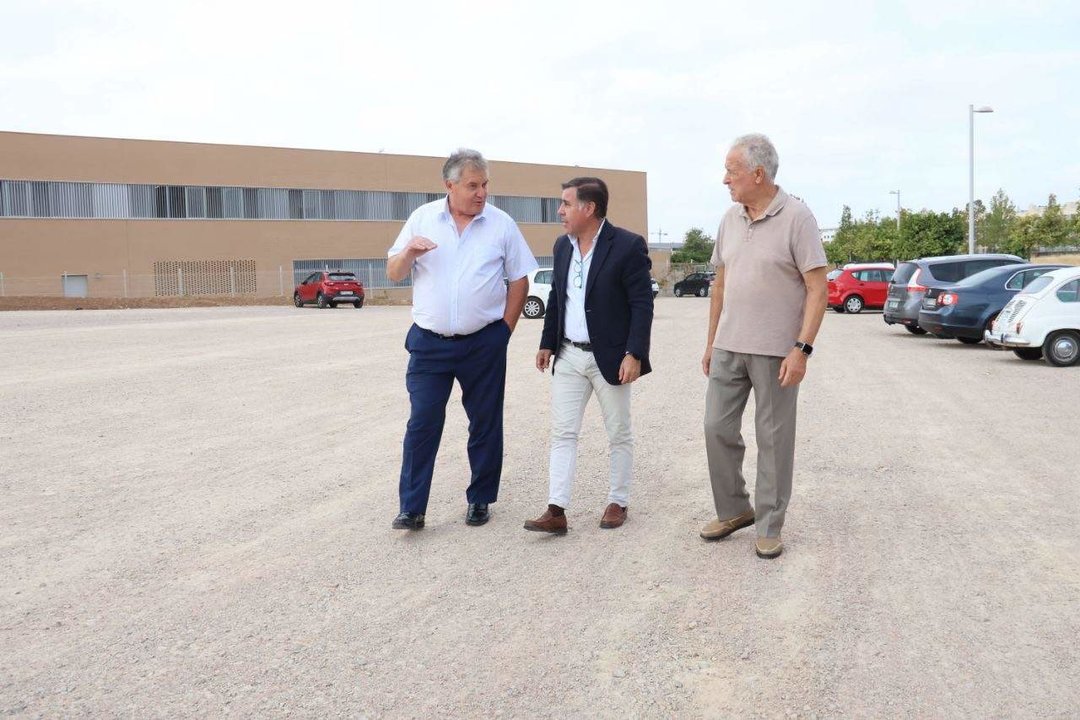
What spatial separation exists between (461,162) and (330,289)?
1454 inches

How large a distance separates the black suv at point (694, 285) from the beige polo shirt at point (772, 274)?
171 feet

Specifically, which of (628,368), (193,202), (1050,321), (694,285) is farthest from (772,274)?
(694,285)

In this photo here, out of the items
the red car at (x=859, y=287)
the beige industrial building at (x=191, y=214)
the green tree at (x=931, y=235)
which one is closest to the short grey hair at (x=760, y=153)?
the red car at (x=859, y=287)

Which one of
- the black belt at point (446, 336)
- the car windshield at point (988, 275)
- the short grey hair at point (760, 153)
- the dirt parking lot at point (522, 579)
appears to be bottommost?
the dirt parking lot at point (522, 579)

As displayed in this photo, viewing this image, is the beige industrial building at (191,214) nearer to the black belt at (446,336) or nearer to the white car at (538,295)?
the white car at (538,295)


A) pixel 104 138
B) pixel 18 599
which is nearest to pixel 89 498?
pixel 18 599

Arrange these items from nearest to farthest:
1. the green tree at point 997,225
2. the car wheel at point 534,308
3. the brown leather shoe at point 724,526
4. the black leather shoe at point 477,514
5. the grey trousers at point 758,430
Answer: the grey trousers at point 758,430 → the brown leather shoe at point 724,526 → the black leather shoe at point 477,514 → the car wheel at point 534,308 → the green tree at point 997,225

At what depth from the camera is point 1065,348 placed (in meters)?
14.9

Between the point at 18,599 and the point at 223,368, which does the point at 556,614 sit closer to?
the point at 18,599

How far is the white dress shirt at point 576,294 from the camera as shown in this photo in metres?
5.70

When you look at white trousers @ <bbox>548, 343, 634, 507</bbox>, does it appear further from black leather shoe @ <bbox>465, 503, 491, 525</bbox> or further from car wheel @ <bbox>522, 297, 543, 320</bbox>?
car wheel @ <bbox>522, 297, 543, 320</bbox>

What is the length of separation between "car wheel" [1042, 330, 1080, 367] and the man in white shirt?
11521mm

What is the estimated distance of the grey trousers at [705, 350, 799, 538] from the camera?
5.25 metres

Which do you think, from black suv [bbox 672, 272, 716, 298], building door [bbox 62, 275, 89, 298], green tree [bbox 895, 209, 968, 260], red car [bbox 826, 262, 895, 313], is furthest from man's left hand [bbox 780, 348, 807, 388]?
green tree [bbox 895, 209, 968, 260]
